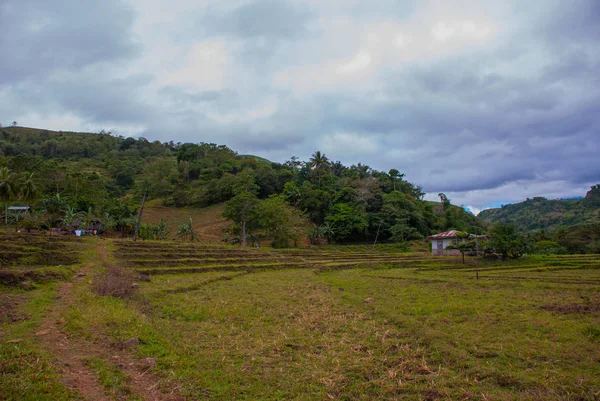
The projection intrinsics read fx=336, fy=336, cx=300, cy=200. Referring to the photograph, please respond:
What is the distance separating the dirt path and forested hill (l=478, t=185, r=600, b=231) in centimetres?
9765

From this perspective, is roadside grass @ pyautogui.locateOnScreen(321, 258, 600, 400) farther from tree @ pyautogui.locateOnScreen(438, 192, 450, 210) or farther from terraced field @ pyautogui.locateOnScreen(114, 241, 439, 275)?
tree @ pyautogui.locateOnScreen(438, 192, 450, 210)

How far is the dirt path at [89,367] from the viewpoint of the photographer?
548 centimetres

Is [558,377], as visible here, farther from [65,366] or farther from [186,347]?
[65,366]

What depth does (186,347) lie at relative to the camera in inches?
316

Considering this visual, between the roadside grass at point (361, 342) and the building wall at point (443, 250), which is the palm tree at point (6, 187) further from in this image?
the building wall at point (443, 250)

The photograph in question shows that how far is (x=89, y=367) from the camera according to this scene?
6297 millimetres

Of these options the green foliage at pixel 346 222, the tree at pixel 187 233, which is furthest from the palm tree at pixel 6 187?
the green foliage at pixel 346 222

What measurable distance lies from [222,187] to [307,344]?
66.3 meters

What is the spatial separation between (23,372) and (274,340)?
5.16 metres

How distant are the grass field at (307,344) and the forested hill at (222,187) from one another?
93.1 ft

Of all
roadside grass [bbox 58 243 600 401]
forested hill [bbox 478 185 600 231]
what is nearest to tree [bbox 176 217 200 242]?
roadside grass [bbox 58 243 600 401]

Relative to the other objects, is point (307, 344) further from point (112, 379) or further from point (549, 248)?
point (549, 248)

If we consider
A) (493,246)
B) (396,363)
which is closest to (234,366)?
(396,363)

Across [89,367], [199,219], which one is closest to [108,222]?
[199,219]
